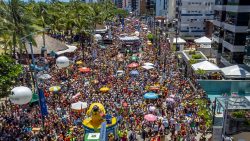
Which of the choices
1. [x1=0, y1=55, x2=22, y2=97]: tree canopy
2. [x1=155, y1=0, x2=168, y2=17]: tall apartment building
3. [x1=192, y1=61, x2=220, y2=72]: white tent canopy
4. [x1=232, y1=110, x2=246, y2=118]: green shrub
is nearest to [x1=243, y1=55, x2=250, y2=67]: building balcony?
[x1=192, y1=61, x2=220, y2=72]: white tent canopy

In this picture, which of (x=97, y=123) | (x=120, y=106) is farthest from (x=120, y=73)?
(x=97, y=123)

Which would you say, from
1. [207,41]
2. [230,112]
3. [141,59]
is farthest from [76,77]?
[207,41]

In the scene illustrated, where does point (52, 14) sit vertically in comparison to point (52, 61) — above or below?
above

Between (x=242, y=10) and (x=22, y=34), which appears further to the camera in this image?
(x=242, y=10)

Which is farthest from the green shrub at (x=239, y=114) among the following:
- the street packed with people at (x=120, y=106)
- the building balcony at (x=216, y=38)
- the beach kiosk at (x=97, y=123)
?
the building balcony at (x=216, y=38)

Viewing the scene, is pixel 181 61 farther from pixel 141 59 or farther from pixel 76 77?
pixel 76 77

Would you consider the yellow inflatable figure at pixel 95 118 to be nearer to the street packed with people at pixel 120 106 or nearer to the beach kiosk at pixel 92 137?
the street packed with people at pixel 120 106
